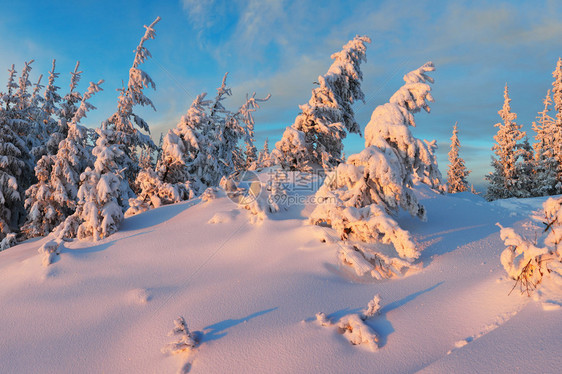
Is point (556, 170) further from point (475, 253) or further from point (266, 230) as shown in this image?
point (266, 230)

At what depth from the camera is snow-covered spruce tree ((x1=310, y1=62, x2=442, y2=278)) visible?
22.4 feet

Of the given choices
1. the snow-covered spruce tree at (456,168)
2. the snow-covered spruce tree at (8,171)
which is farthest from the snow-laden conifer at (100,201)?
the snow-covered spruce tree at (456,168)

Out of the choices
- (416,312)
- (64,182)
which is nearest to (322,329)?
(416,312)

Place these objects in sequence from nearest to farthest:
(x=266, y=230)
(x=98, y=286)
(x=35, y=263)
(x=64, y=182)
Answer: (x=98, y=286)
(x=35, y=263)
(x=266, y=230)
(x=64, y=182)

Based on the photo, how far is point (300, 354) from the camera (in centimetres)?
393

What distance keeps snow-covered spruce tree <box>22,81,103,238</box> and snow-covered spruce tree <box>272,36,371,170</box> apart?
1184 cm

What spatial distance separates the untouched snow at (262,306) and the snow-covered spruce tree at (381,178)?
2.20ft

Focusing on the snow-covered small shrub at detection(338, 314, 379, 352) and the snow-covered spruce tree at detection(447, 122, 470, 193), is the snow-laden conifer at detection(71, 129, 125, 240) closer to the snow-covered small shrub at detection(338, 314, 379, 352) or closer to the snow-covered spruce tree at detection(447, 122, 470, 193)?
the snow-covered small shrub at detection(338, 314, 379, 352)

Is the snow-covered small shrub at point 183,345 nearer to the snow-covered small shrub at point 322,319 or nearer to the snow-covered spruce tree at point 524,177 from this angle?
the snow-covered small shrub at point 322,319

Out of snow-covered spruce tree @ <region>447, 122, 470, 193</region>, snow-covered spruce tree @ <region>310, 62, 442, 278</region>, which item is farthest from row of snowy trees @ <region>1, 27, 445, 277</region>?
snow-covered spruce tree @ <region>447, 122, 470, 193</region>

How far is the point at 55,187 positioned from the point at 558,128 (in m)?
37.8

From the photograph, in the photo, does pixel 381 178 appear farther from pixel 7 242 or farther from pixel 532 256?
pixel 7 242

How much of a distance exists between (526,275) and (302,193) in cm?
779

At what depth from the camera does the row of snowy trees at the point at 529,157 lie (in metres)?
A: 23.7
